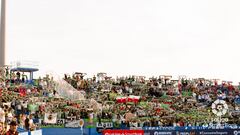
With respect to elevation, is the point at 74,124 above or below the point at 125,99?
below

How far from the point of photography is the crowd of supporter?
35875 mm

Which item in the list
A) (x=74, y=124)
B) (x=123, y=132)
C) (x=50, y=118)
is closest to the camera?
(x=123, y=132)

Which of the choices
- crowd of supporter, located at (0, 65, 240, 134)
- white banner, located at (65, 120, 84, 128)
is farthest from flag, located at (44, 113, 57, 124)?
white banner, located at (65, 120, 84, 128)

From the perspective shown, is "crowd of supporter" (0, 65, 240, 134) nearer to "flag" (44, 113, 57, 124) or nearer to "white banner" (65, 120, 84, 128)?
"flag" (44, 113, 57, 124)

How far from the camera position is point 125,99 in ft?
144

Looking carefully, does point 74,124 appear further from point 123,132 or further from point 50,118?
point 123,132

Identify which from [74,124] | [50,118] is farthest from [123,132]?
[50,118]

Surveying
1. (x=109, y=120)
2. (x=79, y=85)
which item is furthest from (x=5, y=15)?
(x=109, y=120)

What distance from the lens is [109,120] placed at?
36812 mm

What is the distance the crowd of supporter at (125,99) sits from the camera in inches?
1412

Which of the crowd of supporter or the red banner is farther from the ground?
the crowd of supporter

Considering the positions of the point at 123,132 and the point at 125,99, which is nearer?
the point at 123,132

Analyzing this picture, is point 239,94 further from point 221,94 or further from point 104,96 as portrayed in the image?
point 104,96

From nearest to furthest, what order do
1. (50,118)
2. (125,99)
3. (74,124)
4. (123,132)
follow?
(123,132), (50,118), (74,124), (125,99)
